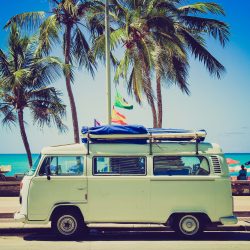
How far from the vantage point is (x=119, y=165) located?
10.2 meters

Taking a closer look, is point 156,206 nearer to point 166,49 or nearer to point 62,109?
point 166,49

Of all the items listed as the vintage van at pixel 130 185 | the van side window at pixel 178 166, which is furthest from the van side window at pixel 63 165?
the van side window at pixel 178 166

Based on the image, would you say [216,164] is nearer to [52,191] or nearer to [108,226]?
[108,226]

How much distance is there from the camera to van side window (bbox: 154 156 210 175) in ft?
33.3

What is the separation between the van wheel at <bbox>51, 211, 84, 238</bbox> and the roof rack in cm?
179

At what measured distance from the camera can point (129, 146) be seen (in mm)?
10234

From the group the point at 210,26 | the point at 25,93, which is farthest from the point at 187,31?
the point at 25,93

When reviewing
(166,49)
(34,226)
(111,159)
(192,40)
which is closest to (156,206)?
(111,159)

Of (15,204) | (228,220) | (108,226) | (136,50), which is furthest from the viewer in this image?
(136,50)

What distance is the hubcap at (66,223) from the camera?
1014 cm

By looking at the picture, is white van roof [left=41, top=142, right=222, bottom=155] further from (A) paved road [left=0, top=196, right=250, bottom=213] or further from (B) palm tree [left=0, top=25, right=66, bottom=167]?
(B) palm tree [left=0, top=25, right=66, bottom=167]

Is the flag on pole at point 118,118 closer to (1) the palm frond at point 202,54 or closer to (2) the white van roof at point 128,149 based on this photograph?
(1) the palm frond at point 202,54

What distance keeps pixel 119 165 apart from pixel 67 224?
1845 millimetres

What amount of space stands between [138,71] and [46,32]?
217 inches
